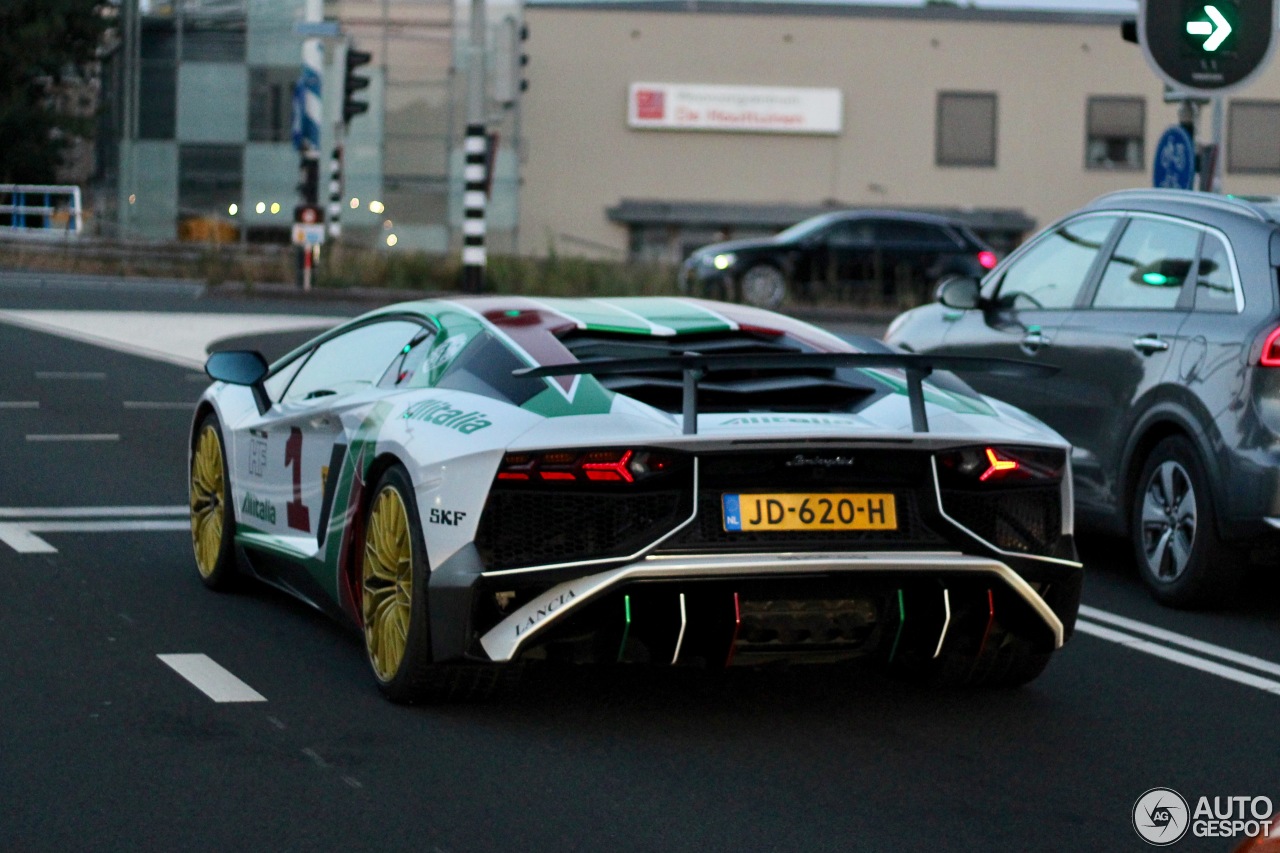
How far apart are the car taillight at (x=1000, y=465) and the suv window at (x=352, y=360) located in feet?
6.56

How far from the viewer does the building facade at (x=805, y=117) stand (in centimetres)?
5634

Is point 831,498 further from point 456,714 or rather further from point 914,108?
point 914,108

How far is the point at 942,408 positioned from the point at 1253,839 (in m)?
3.13

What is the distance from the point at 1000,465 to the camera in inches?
237

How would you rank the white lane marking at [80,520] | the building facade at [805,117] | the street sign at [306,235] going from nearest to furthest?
the white lane marking at [80,520], the street sign at [306,235], the building facade at [805,117]

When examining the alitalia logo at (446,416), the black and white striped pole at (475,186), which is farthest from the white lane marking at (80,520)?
the black and white striped pole at (475,186)

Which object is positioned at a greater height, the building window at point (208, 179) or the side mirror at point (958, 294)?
the building window at point (208, 179)

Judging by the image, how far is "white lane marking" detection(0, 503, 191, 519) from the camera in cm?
1014

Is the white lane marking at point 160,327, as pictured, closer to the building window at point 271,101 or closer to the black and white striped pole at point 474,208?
the black and white striped pole at point 474,208

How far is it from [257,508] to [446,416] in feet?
6.10

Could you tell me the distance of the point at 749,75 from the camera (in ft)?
186

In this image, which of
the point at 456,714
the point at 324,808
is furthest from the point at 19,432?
the point at 324,808

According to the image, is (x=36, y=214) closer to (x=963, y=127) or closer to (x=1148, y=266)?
(x=963, y=127)

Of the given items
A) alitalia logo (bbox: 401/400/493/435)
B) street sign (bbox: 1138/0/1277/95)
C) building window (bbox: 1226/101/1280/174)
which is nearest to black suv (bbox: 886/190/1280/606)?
alitalia logo (bbox: 401/400/493/435)
